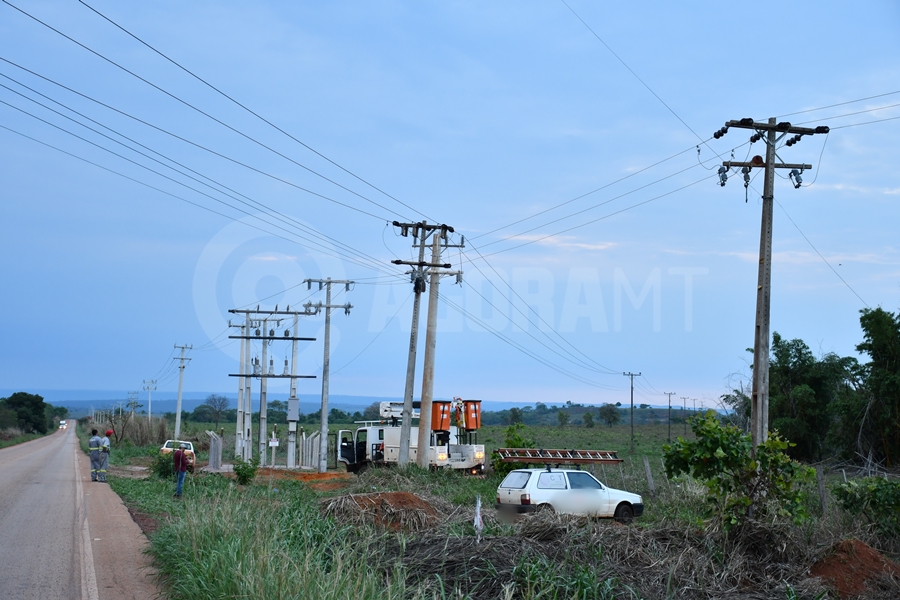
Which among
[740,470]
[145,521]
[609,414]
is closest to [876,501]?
[740,470]

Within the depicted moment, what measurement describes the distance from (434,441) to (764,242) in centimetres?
2079

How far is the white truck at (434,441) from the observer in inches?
1336

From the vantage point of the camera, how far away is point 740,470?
40.9 ft

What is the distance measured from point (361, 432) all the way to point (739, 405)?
22523 millimetres

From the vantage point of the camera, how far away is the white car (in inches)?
765

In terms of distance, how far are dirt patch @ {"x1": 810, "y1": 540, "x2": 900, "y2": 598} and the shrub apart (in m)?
0.70

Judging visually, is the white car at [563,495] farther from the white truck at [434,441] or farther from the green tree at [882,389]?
the green tree at [882,389]

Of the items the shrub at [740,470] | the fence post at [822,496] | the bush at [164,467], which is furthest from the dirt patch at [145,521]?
the fence post at [822,496]

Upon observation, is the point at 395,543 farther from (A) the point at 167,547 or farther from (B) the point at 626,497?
(B) the point at 626,497

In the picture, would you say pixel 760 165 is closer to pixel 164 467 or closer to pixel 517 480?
pixel 517 480

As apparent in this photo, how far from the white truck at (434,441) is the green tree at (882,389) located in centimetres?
1665

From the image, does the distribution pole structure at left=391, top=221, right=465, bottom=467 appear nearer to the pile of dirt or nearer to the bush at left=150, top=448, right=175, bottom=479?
the bush at left=150, top=448, right=175, bottom=479

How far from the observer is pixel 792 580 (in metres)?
10.8

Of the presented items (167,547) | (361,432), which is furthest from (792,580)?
(361,432)
